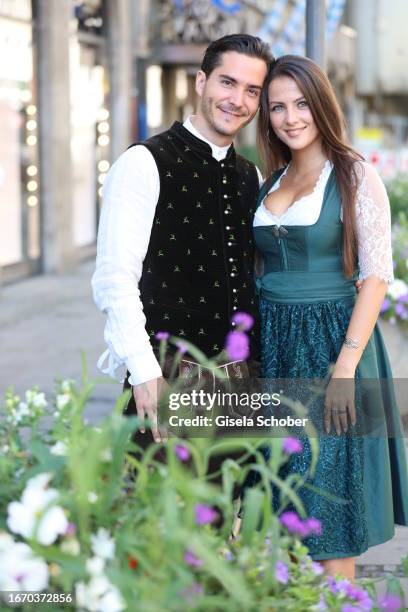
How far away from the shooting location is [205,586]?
5.28 feet

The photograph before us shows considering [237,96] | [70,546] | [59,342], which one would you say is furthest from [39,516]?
[59,342]

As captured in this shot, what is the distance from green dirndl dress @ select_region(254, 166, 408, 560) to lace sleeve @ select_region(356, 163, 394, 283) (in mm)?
69

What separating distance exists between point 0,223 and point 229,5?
5.61 meters

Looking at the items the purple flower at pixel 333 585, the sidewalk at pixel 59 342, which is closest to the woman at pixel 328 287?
the sidewalk at pixel 59 342

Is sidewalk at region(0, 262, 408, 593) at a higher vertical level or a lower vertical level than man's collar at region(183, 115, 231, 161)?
lower

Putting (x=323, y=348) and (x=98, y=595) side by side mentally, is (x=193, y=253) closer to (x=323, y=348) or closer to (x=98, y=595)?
(x=323, y=348)

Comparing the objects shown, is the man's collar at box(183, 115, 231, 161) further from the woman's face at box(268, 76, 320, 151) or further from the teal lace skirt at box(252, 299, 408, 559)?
the teal lace skirt at box(252, 299, 408, 559)

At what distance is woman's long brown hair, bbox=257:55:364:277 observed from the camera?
2852 mm

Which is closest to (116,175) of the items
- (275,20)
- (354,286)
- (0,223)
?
(354,286)

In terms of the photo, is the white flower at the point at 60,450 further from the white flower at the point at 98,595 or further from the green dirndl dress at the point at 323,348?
the green dirndl dress at the point at 323,348

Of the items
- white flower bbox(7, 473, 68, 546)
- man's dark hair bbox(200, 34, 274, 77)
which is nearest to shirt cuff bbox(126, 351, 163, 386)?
man's dark hair bbox(200, 34, 274, 77)

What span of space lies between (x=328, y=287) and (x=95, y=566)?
5.02 ft

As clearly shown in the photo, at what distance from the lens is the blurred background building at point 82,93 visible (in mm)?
10758

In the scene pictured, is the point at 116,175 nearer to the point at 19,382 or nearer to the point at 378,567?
the point at 378,567
